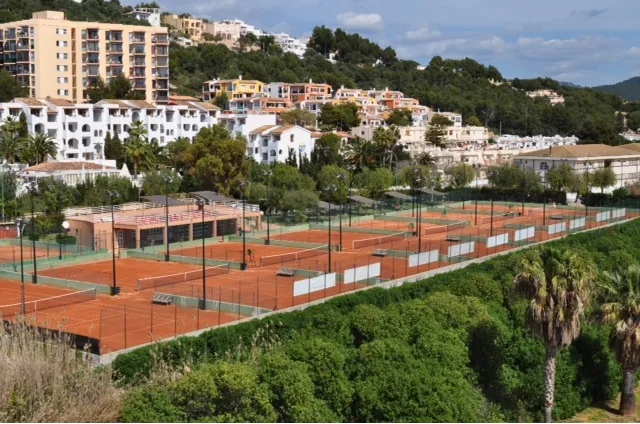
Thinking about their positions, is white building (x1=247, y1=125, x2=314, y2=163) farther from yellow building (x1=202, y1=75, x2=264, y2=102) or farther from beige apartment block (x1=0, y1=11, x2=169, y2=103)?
yellow building (x1=202, y1=75, x2=264, y2=102)

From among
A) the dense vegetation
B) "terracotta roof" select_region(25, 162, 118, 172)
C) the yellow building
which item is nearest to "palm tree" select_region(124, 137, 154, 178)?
"terracotta roof" select_region(25, 162, 118, 172)

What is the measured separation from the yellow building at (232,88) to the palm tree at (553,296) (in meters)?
112

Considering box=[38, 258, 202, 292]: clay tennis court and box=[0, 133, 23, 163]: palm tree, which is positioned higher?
box=[0, 133, 23, 163]: palm tree

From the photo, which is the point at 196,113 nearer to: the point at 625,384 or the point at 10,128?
the point at 10,128

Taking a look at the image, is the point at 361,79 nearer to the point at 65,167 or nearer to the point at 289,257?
the point at 65,167

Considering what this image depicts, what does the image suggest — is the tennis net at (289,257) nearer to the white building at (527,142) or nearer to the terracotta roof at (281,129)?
the terracotta roof at (281,129)

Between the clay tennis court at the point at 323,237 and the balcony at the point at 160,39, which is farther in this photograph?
the balcony at the point at 160,39

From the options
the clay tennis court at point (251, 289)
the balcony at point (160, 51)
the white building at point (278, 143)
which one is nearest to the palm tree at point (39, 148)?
the white building at point (278, 143)

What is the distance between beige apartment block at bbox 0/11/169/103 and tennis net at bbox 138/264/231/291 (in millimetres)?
63653

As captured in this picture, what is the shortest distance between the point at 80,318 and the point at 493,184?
7200 centimetres

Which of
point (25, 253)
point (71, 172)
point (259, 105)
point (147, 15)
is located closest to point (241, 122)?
point (259, 105)

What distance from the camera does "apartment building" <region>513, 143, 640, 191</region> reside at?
103062mm

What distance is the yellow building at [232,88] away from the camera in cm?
13600

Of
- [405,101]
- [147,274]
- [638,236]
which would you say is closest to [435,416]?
[147,274]
